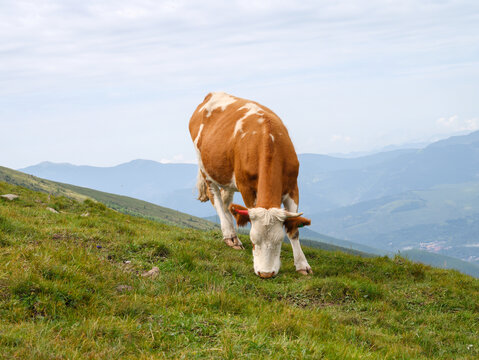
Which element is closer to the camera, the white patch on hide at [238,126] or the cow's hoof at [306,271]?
the cow's hoof at [306,271]

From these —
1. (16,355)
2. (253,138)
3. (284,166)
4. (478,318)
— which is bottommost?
(478,318)

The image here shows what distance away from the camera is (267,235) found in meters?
9.43

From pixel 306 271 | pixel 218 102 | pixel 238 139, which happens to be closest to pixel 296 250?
pixel 306 271

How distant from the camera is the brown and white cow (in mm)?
9508

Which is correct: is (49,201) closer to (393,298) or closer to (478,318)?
(393,298)

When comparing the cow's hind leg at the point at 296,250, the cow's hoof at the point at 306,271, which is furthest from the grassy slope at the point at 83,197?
the cow's hoof at the point at 306,271

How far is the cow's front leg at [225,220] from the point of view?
1306 cm

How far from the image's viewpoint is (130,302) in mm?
6258

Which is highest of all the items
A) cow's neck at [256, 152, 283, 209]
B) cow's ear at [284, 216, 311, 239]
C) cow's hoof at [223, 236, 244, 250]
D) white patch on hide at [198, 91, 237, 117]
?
white patch on hide at [198, 91, 237, 117]

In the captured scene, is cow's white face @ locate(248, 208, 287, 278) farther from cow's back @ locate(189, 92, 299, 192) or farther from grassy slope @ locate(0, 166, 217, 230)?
grassy slope @ locate(0, 166, 217, 230)

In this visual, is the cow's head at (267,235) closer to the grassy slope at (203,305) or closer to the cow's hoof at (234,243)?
the grassy slope at (203,305)

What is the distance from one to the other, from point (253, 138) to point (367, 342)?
5698 millimetres

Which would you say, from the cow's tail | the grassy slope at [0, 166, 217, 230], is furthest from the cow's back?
the grassy slope at [0, 166, 217, 230]

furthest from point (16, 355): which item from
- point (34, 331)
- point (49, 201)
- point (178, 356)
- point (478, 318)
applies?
point (49, 201)
